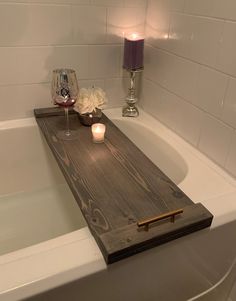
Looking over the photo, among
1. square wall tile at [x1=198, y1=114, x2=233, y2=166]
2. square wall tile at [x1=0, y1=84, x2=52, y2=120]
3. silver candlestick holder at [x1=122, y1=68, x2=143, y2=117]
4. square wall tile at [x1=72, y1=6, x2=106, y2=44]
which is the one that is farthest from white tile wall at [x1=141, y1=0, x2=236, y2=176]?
square wall tile at [x1=0, y1=84, x2=52, y2=120]

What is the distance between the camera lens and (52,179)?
1.41m

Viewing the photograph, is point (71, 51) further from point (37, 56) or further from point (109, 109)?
point (109, 109)

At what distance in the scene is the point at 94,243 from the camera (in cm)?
71

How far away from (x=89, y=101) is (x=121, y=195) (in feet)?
1.56

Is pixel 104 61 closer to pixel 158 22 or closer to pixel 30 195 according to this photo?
pixel 158 22

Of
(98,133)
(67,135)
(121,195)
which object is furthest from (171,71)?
(121,195)

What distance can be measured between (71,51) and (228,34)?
2.17 ft

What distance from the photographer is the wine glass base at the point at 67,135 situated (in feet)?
3.77

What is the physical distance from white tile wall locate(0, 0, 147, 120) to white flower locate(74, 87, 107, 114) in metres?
0.19

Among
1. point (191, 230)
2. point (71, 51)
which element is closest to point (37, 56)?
point (71, 51)

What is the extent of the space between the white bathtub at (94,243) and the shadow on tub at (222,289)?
31mm

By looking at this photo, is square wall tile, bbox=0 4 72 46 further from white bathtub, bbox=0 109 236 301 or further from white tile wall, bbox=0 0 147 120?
white bathtub, bbox=0 109 236 301

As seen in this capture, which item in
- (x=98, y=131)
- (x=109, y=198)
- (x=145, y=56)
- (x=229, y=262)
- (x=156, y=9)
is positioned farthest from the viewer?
(x=145, y=56)

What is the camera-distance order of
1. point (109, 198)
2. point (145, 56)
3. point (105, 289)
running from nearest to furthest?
point (105, 289)
point (109, 198)
point (145, 56)
